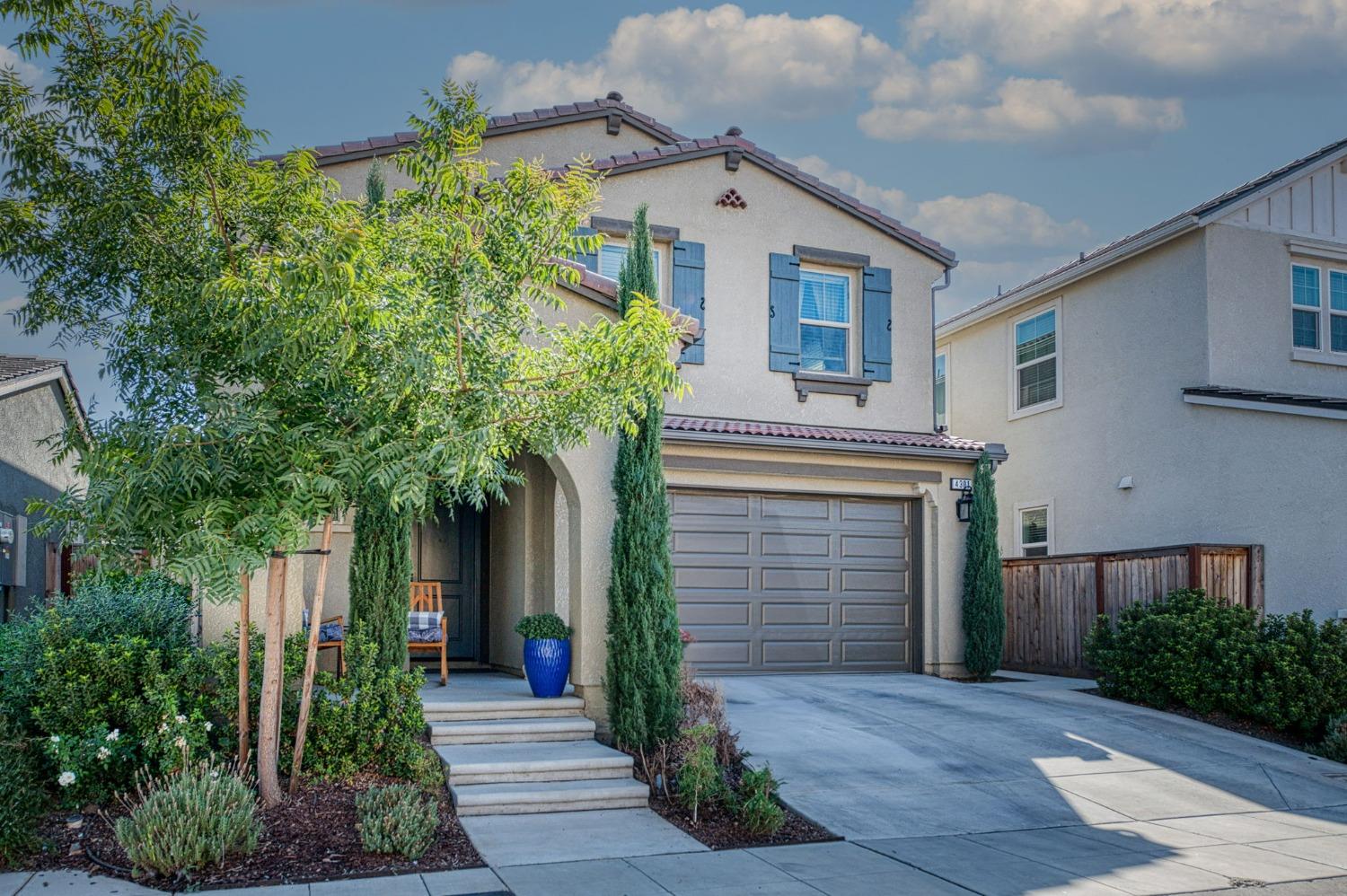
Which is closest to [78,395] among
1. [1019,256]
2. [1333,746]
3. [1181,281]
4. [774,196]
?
[774,196]

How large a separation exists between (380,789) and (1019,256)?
27703 mm

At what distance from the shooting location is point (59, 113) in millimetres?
7191

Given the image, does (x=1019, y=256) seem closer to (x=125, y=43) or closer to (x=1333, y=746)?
(x=1333, y=746)

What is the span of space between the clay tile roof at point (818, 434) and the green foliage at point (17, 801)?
7026 mm

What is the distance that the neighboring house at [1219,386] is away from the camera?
14.8 m

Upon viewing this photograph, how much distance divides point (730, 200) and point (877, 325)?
2.57 m

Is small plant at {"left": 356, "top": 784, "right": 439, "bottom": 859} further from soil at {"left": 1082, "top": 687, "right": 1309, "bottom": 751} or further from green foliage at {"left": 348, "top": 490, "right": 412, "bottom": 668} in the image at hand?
soil at {"left": 1082, "top": 687, "right": 1309, "bottom": 751}

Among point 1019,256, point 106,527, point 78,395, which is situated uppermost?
point 1019,256

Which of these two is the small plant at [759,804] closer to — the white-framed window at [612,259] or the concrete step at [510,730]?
the concrete step at [510,730]

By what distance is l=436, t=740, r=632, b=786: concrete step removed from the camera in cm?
865

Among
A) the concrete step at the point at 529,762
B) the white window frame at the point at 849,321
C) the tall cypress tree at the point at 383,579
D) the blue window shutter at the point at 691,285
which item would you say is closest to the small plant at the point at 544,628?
the concrete step at the point at 529,762

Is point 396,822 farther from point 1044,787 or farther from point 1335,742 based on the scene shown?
point 1335,742

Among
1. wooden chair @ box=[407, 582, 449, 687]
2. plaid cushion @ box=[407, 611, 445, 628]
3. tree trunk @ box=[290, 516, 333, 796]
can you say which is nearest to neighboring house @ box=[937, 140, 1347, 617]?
wooden chair @ box=[407, 582, 449, 687]

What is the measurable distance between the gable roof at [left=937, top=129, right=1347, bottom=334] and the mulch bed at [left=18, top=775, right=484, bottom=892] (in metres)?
12.3
